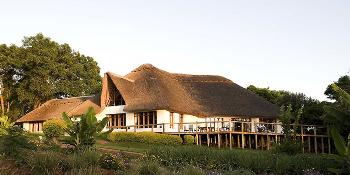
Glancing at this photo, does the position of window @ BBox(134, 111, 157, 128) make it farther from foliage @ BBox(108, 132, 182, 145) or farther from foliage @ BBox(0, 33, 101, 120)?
foliage @ BBox(0, 33, 101, 120)

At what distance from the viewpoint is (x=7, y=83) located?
193 feet

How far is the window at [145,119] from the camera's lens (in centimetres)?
3759

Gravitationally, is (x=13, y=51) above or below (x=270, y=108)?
above

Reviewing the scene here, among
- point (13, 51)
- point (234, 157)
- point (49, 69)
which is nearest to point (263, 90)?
point (49, 69)

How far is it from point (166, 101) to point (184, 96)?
4359 millimetres

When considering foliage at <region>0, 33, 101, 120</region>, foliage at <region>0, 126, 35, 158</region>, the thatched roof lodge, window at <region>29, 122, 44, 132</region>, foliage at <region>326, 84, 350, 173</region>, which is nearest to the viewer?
foliage at <region>0, 126, 35, 158</region>

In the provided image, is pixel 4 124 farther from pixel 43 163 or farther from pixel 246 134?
pixel 246 134

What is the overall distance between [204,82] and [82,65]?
21247 millimetres

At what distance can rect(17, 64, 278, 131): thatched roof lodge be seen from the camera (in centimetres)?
3778

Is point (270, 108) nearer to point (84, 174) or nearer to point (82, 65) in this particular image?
point (82, 65)

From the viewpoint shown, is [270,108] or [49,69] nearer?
[270,108]

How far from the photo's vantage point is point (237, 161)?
17.0 meters

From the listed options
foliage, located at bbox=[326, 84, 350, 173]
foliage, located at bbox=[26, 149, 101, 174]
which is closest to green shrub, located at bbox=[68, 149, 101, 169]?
foliage, located at bbox=[26, 149, 101, 174]

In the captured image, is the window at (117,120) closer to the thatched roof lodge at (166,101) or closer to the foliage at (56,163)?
the thatched roof lodge at (166,101)
